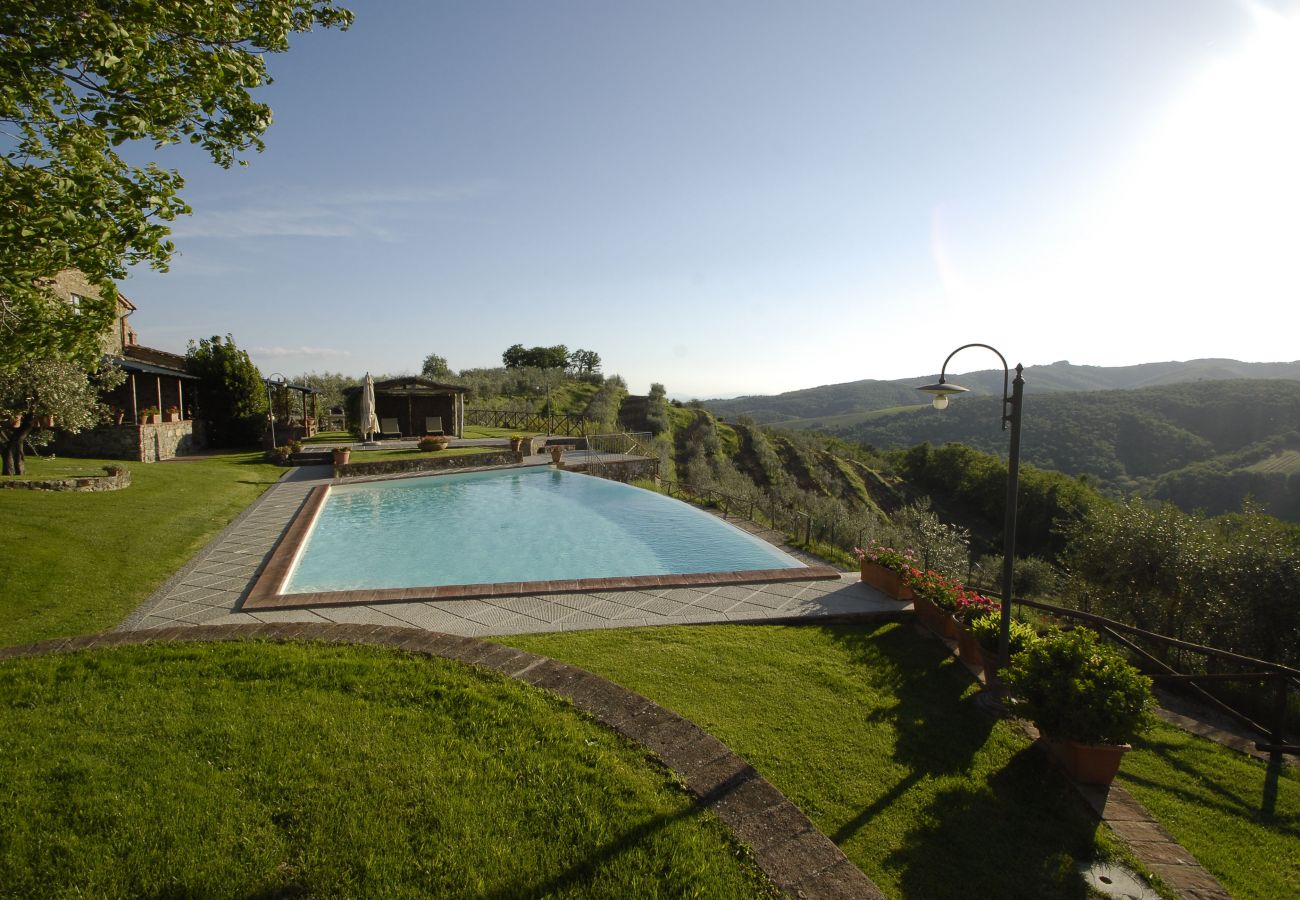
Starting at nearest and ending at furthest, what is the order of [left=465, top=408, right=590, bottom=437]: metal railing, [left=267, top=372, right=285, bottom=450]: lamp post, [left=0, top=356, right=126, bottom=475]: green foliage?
[left=0, top=356, right=126, bottom=475]: green foliage → [left=267, top=372, right=285, bottom=450]: lamp post → [left=465, top=408, right=590, bottom=437]: metal railing

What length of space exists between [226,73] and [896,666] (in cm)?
831

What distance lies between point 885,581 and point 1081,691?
367 centimetres

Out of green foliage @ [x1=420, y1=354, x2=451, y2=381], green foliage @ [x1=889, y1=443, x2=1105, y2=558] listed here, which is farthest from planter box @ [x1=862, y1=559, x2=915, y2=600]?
green foliage @ [x1=420, y1=354, x2=451, y2=381]

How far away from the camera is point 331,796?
2959 millimetres

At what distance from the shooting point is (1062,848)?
11.1ft

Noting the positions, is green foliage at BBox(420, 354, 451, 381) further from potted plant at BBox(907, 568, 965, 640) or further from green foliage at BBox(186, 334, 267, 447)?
potted plant at BBox(907, 568, 965, 640)

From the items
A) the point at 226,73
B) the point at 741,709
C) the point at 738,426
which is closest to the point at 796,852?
the point at 741,709

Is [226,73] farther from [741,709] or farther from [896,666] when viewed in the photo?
[896,666]

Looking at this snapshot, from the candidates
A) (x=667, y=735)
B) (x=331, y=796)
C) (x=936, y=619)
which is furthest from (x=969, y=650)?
(x=331, y=796)

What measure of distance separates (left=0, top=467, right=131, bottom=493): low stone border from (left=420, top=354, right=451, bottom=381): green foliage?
2767 centimetres

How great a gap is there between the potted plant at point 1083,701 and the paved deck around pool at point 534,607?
2.57 metres

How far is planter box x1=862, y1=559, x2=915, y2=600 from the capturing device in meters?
7.39

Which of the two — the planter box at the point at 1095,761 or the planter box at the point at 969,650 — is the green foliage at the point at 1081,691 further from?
the planter box at the point at 969,650

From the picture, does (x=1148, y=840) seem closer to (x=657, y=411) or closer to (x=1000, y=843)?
(x=1000, y=843)
